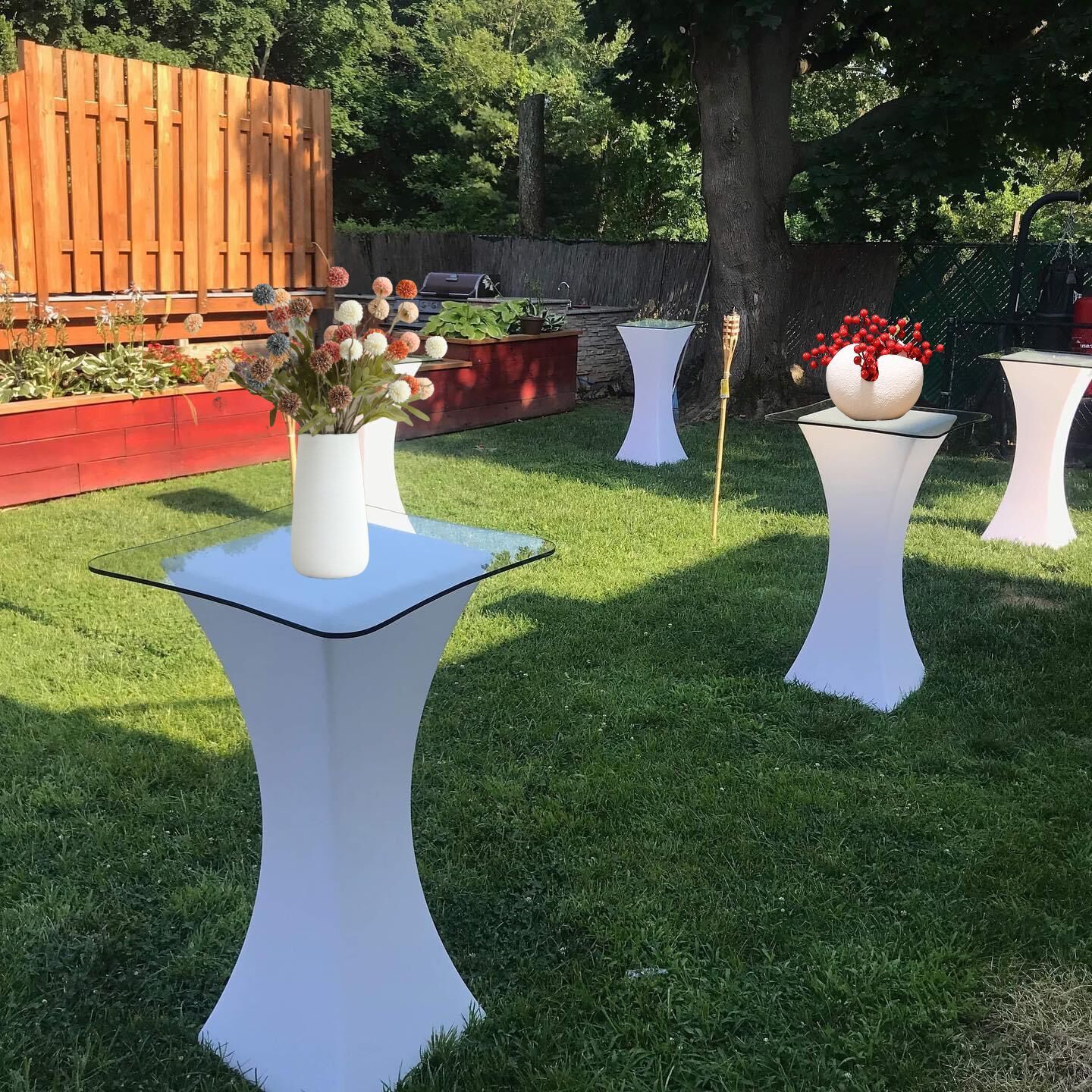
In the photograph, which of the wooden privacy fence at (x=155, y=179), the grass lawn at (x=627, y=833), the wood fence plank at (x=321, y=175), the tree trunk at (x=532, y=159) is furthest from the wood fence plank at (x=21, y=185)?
the tree trunk at (x=532, y=159)

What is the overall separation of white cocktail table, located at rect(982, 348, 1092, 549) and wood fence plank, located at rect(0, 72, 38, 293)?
20.3ft

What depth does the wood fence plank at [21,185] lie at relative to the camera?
695 cm

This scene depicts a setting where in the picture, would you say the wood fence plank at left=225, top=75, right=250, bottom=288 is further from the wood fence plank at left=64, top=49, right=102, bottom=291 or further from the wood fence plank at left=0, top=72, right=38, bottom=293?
the wood fence plank at left=0, top=72, right=38, bottom=293

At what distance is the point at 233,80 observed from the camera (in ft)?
27.1

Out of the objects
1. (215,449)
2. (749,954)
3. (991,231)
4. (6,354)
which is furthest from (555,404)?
(991,231)

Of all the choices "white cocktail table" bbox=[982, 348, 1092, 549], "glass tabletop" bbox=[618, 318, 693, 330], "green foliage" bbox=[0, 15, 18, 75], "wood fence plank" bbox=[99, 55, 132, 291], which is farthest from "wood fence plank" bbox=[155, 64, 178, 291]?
"white cocktail table" bbox=[982, 348, 1092, 549]

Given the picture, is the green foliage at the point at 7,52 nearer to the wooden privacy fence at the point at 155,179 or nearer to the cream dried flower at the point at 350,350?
the wooden privacy fence at the point at 155,179

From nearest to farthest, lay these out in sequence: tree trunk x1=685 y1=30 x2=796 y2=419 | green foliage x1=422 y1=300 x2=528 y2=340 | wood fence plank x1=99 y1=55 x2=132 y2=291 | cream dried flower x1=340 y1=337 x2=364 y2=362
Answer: cream dried flower x1=340 y1=337 x2=364 y2=362 → wood fence plank x1=99 y1=55 x2=132 y2=291 → green foliage x1=422 y1=300 x2=528 y2=340 → tree trunk x1=685 y1=30 x2=796 y2=419

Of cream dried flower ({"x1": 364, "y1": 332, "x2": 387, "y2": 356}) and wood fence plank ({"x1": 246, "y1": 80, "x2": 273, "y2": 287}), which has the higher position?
wood fence plank ({"x1": 246, "y1": 80, "x2": 273, "y2": 287})

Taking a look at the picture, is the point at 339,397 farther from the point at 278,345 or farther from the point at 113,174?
the point at 113,174

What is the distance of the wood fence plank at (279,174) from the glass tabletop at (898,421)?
576cm

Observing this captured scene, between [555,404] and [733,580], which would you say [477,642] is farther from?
[555,404]

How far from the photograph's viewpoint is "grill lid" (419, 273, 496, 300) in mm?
12141

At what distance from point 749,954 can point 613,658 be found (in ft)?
6.13
